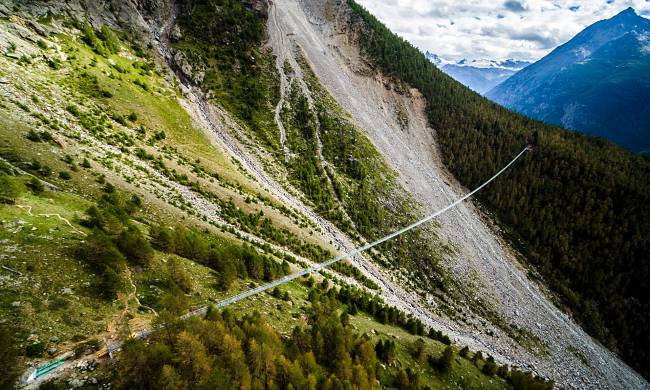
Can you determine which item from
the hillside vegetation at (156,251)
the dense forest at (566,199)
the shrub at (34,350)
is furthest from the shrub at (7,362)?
the dense forest at (566,199)

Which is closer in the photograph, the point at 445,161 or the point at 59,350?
the point at 59,350

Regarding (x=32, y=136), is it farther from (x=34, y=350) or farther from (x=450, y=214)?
(x=450, y=214)

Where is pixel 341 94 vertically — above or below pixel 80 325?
above

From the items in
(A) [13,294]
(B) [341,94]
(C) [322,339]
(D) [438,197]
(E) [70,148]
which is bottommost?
(E) [70,148]

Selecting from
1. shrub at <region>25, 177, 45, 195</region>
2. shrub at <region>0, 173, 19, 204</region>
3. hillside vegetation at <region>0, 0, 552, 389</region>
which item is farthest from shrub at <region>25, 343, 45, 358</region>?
shrub at <region>25, 177, 45, 195</region>

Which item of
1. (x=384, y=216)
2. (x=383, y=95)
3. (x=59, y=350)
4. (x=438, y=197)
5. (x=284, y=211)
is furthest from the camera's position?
(x=383, y=95)

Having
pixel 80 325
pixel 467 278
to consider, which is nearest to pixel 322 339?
pixel 80 325

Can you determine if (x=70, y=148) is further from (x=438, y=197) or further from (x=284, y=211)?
(x=438, y=197)

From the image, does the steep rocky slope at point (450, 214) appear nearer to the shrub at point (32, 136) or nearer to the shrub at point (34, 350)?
the shrub at point (34, 350)

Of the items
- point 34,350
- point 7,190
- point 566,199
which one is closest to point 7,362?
point 34,350
